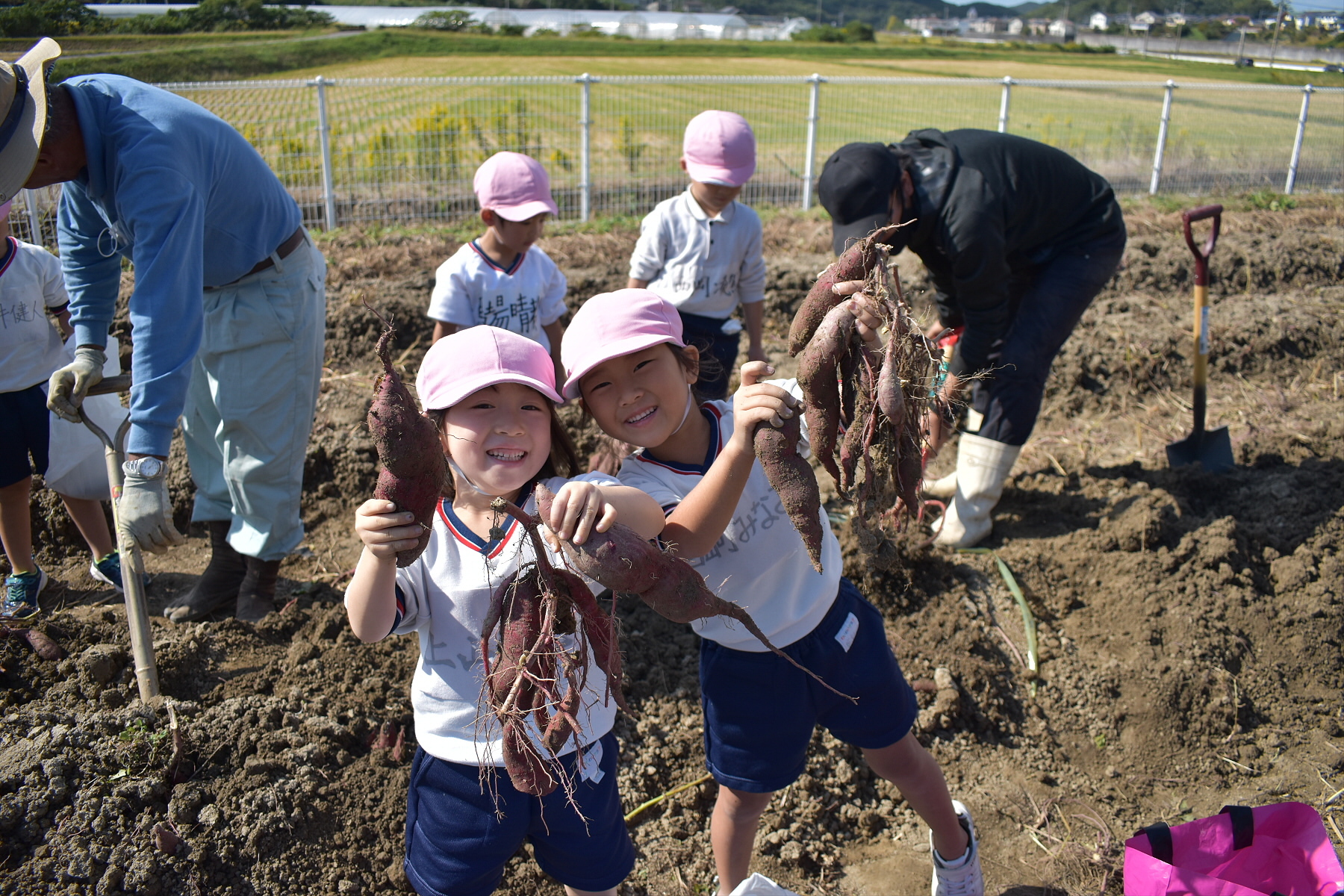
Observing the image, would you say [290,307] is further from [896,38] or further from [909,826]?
[896,38]

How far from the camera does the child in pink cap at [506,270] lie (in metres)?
3.16

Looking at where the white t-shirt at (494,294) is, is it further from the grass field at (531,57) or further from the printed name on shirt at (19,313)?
the grass field at (531,57)

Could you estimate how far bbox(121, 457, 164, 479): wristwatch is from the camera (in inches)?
86.9

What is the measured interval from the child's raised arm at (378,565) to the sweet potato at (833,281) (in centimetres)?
Result: 84

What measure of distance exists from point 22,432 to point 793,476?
119 inches

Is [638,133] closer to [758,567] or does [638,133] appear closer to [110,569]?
[110,569]

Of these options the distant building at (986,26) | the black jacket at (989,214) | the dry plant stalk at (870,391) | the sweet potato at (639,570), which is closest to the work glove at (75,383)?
the sweet potato at (639,570)

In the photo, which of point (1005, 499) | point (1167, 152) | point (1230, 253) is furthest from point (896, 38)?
point (1005, 499)

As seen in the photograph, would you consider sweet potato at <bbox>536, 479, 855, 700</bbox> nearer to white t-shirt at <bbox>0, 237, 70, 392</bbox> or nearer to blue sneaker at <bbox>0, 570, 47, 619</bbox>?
white t-shirt at <bbox>0, 237, 70, 392</bbox>

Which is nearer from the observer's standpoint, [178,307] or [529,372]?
[529,372]

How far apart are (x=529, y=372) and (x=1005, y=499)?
10.7 ft

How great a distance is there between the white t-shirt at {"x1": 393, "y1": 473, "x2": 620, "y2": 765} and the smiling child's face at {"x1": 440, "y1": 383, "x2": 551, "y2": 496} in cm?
9

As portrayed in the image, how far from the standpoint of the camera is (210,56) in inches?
292

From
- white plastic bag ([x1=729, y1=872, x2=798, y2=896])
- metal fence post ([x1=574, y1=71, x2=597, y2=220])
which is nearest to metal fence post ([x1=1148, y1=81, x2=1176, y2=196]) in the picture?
metal fence post ([x1=574, y1=71, x2=597, y2=220])
